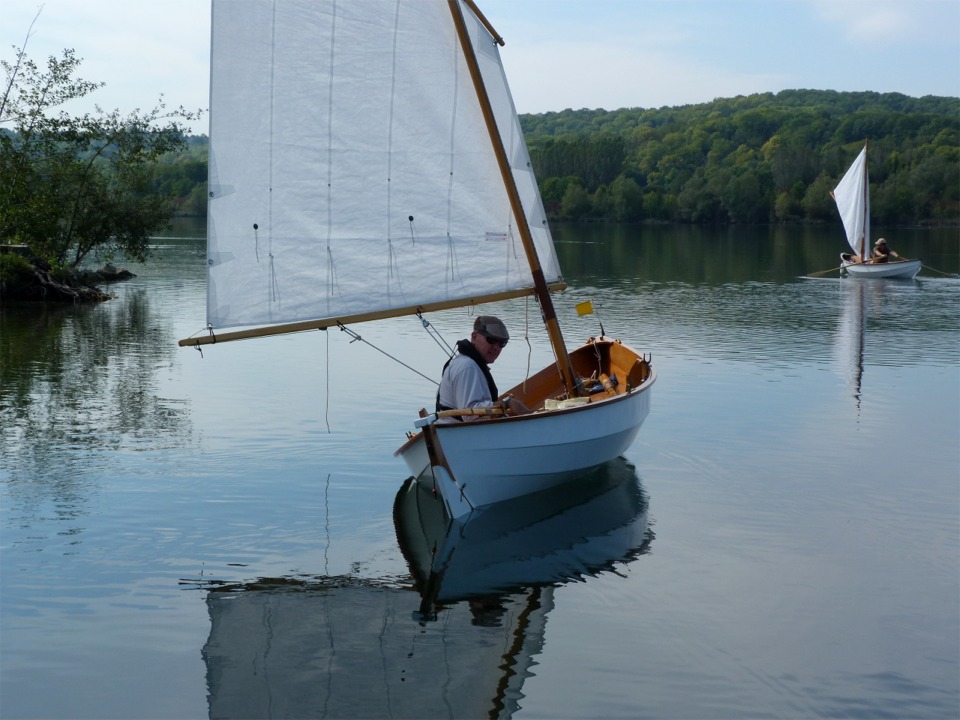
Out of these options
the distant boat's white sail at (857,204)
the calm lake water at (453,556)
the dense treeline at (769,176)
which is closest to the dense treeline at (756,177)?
the dense treeline at (769,176)

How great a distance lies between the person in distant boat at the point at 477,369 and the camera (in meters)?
13.6

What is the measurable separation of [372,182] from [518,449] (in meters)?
4.21

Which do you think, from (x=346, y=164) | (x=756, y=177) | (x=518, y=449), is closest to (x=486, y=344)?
(x=518, y=449)

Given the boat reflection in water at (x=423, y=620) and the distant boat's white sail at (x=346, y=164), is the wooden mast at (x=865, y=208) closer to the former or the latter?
the distant boat's white sail at (x=346, y=164)

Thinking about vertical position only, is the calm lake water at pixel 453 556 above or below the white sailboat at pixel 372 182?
below

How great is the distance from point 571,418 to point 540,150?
183 m

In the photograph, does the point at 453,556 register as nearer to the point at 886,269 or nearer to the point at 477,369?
the point at 477,369

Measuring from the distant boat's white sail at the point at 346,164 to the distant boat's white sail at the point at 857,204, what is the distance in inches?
1845

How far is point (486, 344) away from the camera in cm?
1367

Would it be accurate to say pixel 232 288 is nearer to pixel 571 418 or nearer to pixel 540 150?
pixel 571 418

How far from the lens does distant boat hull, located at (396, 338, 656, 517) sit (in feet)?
43.7

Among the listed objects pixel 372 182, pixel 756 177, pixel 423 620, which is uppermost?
pixel 756 177

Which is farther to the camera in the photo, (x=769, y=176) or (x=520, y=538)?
(x=769, y=176)

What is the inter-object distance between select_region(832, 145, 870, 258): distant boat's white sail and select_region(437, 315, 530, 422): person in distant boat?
4823cm
